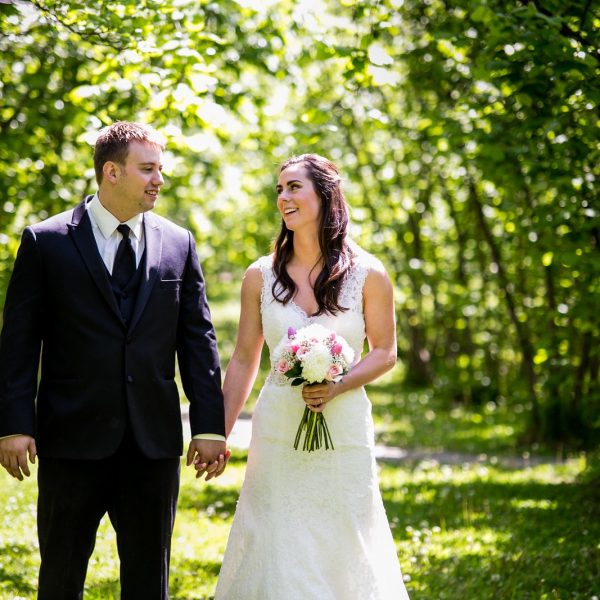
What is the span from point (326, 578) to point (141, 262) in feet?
5.06

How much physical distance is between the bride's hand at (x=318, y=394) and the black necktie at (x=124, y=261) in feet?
2.88

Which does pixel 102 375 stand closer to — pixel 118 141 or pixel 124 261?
pixel 124 261

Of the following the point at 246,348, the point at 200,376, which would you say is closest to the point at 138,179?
the point at 200,376

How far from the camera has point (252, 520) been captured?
404 cm

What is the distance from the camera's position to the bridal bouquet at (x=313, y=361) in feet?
12.2

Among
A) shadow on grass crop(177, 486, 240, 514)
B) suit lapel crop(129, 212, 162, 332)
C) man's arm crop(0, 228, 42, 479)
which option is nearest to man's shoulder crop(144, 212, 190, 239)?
suit lapel crop(129, 212, 162, 332)

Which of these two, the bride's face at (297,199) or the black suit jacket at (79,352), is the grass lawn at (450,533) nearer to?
the black suit jacket at (79,352)

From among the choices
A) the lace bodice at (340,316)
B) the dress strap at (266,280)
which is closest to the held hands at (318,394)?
the lace bodice at (340,316)

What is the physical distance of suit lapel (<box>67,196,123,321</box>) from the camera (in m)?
3.46

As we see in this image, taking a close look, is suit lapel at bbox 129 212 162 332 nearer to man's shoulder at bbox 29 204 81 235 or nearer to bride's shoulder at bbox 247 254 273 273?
man's shoulder at bbox 29 204 81 235

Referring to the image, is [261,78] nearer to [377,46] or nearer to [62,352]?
[377,46]

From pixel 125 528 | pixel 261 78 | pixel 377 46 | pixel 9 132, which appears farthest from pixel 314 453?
pixel 261 78

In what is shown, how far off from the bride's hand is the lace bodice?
1.01ft

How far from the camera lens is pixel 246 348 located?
13.9 ft
